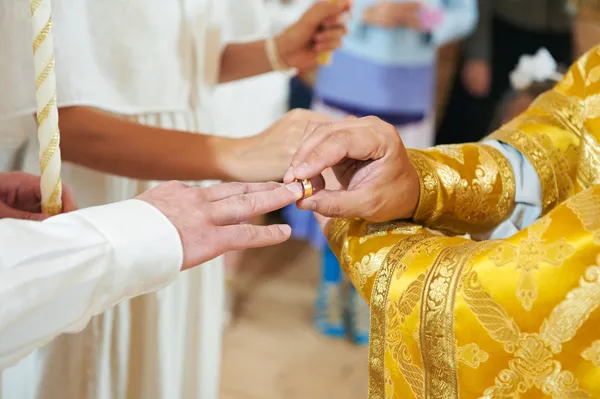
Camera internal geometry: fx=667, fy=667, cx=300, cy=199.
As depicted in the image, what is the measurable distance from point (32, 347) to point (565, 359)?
44cm

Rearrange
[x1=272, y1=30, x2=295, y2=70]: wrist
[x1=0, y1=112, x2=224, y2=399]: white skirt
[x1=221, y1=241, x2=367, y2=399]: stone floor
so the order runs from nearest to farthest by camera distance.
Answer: [x1=0, y1=112, x2=224, y2=399]: white skirt < [x1=272, y1=30, x2=295, y2=70]: wrist < [x1=221, y1=241, x2=367, y2=399]: stone floor

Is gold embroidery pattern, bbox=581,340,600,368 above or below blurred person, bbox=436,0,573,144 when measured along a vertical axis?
above

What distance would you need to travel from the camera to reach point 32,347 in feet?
1.80

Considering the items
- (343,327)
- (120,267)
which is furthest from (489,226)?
(343,327)

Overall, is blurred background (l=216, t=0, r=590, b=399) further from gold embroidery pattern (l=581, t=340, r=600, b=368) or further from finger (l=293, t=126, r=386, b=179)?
gold embroidery pattern (l=581, t=340, r=600, b=368)

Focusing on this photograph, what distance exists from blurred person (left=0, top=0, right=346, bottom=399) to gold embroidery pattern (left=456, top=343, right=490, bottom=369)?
33 centimetres

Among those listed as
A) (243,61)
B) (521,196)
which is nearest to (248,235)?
(521,196)

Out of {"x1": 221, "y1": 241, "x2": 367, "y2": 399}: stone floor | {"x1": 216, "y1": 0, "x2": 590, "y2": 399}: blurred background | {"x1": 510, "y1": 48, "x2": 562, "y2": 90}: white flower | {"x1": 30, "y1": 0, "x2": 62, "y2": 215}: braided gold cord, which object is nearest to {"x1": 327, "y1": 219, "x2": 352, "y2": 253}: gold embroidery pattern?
{"x1": 30, "y1": 0, "x2": 62, "y2": 215}: braided gold cord

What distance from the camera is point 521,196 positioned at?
31.4 inches

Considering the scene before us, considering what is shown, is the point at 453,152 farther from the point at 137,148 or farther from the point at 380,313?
the point at 137,148

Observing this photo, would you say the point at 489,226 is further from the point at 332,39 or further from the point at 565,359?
the point at 332,39

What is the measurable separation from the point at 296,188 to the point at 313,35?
22.4 inches

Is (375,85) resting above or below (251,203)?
below

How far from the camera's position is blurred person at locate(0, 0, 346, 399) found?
2.74ft
